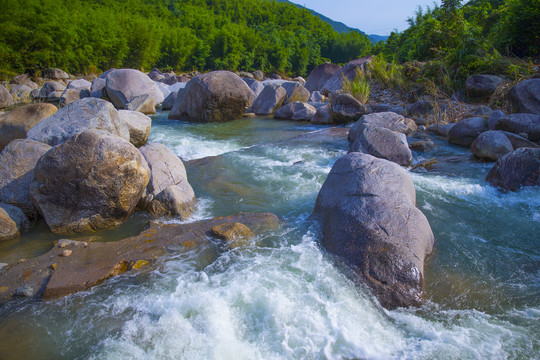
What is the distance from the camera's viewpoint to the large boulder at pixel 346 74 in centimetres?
1669

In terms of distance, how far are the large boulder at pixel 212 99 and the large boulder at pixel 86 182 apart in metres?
7.93

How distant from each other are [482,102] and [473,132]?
335 cm

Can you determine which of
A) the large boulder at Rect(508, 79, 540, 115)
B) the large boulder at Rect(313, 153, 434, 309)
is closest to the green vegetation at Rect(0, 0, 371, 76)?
the large boulder at Rect(313, 153, 434, 309)

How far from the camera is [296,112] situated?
13.3 metres

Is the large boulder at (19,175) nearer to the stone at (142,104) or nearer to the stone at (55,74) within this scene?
the stone at (142,104)

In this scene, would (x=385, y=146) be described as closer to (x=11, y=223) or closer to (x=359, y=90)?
(x=11, y=223)

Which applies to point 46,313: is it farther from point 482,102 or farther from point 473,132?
point 482,102

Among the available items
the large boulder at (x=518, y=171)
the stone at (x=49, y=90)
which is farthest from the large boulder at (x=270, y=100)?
the stone at (x=49, y=90)

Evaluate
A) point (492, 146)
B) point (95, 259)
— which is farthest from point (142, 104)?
point (492, 146)

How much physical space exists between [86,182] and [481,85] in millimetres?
12134

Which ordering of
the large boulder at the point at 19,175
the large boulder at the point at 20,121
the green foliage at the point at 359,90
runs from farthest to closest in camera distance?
the green foliage at the point at 359,90, the large boulder at the point at 20,121, the large boulder at the point at 19,175

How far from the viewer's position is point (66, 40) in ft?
82.2

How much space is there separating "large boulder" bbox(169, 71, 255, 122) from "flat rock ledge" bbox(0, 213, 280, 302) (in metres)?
8.37

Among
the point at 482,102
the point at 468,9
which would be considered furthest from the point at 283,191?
the point at 468,9
